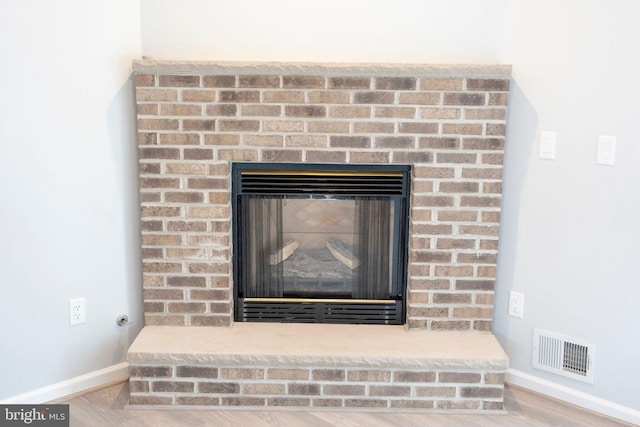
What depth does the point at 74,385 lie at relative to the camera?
301 cm

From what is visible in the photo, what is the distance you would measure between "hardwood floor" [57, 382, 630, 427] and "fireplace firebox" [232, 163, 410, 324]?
0.49 m

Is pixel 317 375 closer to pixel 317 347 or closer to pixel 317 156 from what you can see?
pixel 317 347

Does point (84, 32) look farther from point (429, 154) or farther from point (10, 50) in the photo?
point (429, 154)

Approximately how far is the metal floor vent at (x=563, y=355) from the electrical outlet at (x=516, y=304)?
4.1 inches

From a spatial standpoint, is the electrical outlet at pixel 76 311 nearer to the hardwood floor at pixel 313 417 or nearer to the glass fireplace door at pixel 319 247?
the hardwood floor at pixel 313 417

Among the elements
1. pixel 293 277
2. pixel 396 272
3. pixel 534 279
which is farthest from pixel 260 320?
pixel 534 279

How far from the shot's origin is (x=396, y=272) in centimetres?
319

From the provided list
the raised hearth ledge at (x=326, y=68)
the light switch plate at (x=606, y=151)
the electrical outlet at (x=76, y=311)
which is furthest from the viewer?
the electrical outlet at (x=76, y=311)

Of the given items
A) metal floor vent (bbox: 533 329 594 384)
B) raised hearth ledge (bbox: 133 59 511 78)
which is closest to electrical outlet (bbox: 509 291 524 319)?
metal floor vent (bbox: 533 329 594 384)

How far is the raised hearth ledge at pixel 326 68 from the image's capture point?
2.85 metres

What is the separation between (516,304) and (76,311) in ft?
6.56

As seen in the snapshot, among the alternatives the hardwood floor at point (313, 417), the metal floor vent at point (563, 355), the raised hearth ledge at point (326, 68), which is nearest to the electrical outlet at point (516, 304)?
the metal floor vent at point (563, 355)

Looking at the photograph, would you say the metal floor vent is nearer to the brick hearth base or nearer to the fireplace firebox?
the brick hearth base

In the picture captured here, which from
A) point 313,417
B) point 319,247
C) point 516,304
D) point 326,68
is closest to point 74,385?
point 313,417
